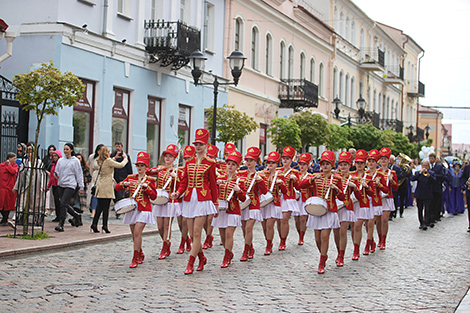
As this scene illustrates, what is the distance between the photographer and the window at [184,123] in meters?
25.6

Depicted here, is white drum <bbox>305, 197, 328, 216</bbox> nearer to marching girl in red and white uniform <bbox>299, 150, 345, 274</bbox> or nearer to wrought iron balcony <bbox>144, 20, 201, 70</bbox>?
marching girl in red and white uniform <bbox>299, 150, 345, 274</bbox>

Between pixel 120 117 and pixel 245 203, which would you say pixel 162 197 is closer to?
pixel 245 203

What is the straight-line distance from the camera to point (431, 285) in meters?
9.56

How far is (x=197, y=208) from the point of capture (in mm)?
9852

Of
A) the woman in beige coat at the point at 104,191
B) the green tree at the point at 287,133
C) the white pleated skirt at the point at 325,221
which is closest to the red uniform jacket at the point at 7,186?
the woman in beige coat at the point at 104,191

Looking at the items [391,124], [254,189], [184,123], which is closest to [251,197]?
[254,189]

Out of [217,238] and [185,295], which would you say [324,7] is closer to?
[217,238]

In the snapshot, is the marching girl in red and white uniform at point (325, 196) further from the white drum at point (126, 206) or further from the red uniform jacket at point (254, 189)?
the white drum at point (126, 206)

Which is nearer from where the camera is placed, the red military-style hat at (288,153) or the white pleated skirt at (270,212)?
the white pleated skirt at (270,212)

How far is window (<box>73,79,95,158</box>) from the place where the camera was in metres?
19.6

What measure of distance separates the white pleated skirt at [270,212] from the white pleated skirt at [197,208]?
2.78 m

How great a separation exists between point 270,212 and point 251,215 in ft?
3.80

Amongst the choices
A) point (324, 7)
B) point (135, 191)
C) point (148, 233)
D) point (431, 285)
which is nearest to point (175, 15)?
point (148, 233)

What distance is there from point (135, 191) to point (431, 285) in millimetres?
4614
